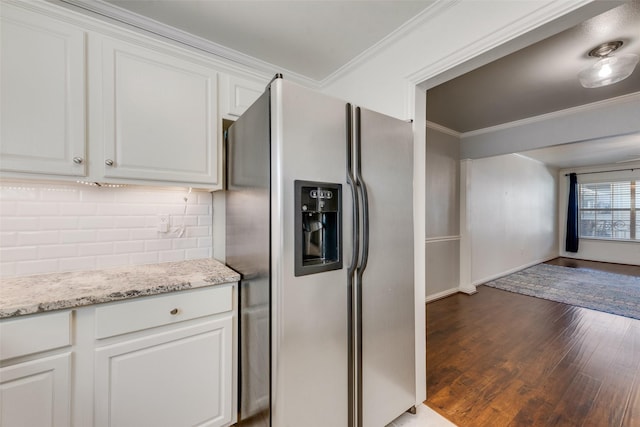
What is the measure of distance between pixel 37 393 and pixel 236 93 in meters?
1.78

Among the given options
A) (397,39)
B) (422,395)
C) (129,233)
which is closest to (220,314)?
(129,233)

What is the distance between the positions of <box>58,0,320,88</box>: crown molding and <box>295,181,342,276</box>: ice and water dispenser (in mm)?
1422

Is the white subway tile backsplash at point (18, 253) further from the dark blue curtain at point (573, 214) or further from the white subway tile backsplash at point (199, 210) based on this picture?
the dark blue curtain at point (573, 214)

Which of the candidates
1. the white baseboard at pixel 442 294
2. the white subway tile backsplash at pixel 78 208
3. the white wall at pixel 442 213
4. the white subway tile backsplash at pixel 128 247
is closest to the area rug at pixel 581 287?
the white baseboard at pixel 442 294

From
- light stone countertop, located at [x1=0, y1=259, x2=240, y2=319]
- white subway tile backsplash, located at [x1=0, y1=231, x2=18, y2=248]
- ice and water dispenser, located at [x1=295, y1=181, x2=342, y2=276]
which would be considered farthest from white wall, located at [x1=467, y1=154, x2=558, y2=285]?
white subway tile backsplash, located at [x1=0, y1=231, x2=18, y2=248]

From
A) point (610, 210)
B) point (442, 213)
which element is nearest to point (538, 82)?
point (442, 213)

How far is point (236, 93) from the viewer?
177cm

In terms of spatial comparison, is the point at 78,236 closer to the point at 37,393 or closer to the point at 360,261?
the point at 37,393

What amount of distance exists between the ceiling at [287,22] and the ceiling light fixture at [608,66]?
1642mm

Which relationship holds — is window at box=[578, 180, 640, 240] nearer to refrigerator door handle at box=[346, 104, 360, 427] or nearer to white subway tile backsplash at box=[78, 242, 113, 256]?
refrigerator door handle at box=[346, 104, 360, 427]

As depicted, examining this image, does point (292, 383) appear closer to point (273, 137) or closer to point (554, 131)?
point (273, 137)

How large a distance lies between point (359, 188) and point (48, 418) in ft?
5.34

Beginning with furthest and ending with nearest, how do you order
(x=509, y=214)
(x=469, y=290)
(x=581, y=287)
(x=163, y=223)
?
1. (x=509, y=214)
2. (x=581, y=287)
3. (x=469, y=290)
4. (x=163, y=223)

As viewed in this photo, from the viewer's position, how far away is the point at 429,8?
1.51 metres
